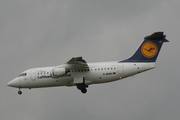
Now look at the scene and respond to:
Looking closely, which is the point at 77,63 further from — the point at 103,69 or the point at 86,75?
the point at 103,69

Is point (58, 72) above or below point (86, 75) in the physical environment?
above

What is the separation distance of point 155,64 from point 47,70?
9.76 m

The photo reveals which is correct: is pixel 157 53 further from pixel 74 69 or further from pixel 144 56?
pixel 74 69

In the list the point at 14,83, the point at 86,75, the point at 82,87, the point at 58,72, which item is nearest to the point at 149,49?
the point at 86,75

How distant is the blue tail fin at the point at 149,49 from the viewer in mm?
60906

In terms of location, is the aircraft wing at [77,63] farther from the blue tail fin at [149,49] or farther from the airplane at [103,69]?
the blue tail fin at [149,49]

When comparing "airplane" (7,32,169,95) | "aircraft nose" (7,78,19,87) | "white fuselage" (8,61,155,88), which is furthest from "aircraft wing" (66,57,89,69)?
"aircraft nose" (7,78,19,87)

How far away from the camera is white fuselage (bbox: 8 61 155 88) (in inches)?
2379

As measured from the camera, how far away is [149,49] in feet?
201

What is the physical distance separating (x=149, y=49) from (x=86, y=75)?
19.7 ft

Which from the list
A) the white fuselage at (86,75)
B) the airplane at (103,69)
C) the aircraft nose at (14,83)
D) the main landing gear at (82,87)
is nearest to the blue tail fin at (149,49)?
the airplane at (103,69)

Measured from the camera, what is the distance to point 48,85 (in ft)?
206

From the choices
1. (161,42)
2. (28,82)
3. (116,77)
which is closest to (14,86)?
(28,82)

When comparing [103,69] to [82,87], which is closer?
[103,69]
